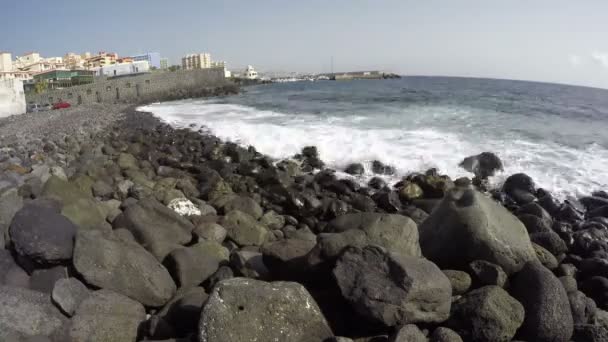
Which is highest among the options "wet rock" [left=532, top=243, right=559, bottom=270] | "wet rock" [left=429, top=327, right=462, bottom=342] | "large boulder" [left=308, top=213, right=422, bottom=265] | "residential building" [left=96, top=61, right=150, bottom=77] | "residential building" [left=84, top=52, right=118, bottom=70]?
"residential building" [left=84, top=52, right=118, bottom=70]

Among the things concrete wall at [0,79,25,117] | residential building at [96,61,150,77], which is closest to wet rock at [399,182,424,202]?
concrete wall at [0,79,25,117]

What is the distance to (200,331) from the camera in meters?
2.43

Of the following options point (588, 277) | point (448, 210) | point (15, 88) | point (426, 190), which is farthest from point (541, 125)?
point (15, 88)

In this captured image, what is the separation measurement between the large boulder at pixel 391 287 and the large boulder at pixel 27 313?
216cm

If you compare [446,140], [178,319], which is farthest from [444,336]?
[446,140]

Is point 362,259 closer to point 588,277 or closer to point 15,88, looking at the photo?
point 588,277

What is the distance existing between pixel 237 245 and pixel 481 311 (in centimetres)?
298

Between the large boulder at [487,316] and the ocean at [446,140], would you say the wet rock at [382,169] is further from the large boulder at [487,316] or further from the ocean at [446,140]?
the large boulder at [487,316]

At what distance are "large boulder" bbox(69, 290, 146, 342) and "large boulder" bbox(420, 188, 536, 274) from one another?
8.55ft

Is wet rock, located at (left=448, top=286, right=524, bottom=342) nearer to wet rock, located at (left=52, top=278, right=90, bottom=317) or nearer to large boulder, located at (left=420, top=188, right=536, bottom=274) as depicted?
large boulder, located at (left=420, top=188, right=536, bottom=274)

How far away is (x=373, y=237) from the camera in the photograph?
337 cm

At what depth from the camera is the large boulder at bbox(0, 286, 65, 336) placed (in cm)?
286

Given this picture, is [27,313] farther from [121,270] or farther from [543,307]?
[543,307]

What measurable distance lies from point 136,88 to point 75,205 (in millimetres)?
39245
